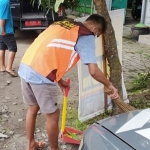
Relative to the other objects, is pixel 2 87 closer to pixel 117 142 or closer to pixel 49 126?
pixel 49 126

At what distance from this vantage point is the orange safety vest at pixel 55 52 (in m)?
3.07

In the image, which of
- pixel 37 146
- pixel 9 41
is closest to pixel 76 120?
pixel 37 146

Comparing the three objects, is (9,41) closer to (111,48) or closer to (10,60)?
(10,60)

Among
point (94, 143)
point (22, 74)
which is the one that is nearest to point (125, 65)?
point (22, 74)

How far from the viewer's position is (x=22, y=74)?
3.25m

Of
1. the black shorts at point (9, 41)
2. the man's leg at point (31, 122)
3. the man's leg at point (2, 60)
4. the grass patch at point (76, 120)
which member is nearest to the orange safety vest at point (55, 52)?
the man's leg at point (31, 122)

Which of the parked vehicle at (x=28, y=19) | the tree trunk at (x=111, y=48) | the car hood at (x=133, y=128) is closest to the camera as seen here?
the car hood at (x=133, y=128)

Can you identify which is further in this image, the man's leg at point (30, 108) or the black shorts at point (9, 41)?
the black shorts at point (9, 41)

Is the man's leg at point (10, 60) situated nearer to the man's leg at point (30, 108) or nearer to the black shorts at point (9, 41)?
the black shorts at point (9, 41)

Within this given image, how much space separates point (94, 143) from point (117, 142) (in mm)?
174

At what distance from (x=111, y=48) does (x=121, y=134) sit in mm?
2058

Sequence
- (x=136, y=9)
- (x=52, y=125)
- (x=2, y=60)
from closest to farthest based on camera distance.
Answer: (x=52, y=125) < (x=2, y=60) < (x=136, y=9)

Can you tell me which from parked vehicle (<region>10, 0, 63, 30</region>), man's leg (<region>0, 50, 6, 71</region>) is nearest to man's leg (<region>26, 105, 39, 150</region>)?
man's leg (<region>0, 50, 6, 71</region>)

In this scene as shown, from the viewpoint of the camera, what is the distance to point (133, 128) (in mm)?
2168
